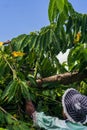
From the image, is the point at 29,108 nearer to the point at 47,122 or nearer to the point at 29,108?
the point at 29,108

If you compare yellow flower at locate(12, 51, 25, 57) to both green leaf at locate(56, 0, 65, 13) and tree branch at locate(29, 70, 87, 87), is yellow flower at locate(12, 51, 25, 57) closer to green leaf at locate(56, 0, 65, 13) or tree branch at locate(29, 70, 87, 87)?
tree branch at locate(29, 70, 87, 87)

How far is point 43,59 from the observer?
389 cm

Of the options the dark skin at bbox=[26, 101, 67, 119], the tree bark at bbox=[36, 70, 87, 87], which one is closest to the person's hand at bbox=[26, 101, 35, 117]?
the dark skin at bbox=[26, 101, 67, 119]

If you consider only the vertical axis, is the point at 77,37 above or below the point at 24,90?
above

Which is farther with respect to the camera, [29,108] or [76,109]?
[29,108]

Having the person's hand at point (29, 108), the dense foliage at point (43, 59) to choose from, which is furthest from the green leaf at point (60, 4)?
the person's hand at point (29, 108)

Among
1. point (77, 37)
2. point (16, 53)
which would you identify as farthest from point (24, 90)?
point (77, 37)

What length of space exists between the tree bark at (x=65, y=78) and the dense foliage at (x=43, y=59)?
3 centimetres

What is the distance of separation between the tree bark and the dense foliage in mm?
31

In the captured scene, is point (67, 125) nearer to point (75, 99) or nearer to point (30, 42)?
point (75, 99)

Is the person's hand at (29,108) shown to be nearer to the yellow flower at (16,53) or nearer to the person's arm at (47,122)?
the person's arm at (47,122)

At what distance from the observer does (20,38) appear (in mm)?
3854

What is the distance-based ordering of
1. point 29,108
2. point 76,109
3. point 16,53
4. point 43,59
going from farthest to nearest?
point 43,59 → point 16,53 → point 29,108 → point 76,109

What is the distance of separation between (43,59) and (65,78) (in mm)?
274
